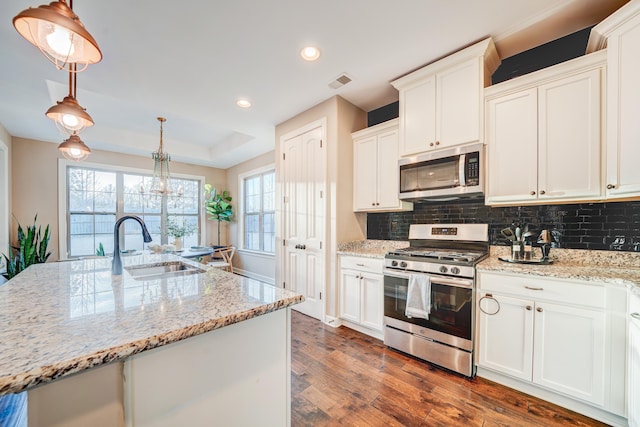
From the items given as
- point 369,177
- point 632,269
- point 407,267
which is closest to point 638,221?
point 632,269

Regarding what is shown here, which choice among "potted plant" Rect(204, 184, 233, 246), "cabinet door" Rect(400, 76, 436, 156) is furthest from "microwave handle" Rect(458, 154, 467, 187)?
"potted plant" Rect(204, 184, 233, 246)

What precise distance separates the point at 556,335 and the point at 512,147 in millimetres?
1403

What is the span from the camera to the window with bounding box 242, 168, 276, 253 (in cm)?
511

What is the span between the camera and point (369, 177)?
119 inches

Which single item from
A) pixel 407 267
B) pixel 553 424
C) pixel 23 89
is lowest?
pixel 553 424

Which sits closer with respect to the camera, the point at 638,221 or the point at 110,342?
the point at 110,342

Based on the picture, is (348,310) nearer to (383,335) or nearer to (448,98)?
(383,335)

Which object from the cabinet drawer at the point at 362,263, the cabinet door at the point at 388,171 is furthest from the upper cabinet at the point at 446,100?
the cabinet drawer at the point at 362,263

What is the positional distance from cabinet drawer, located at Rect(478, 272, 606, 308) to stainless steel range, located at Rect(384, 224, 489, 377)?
13 centimetres

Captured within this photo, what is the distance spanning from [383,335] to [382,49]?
2660 millimetres

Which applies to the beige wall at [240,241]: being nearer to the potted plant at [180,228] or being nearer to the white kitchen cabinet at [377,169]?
the potted plant at [180,228]

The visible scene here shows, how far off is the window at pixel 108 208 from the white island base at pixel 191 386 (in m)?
4.20

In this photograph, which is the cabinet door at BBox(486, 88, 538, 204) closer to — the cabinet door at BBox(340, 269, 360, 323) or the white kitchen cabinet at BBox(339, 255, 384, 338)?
the white kitchen cabinet at BBox(339, 255, 384, 338)

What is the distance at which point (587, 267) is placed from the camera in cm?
183
